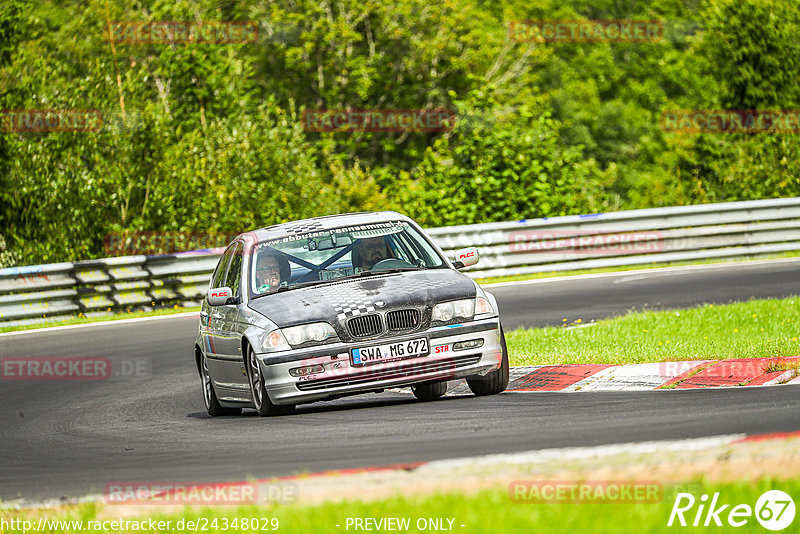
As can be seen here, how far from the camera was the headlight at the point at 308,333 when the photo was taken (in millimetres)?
8992

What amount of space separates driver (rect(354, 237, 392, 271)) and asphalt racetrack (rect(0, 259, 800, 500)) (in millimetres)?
1158

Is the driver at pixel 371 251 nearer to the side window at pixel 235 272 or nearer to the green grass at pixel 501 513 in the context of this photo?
the side window at pixel 235 272

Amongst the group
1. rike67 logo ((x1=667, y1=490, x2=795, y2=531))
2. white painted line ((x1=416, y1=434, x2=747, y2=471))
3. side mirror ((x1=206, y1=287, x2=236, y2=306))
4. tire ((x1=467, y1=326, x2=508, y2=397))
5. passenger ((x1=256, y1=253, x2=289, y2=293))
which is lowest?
tire ((x1=467, y1=326, x2=508, y2=397))

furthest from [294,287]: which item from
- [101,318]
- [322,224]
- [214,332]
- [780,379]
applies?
[101,318]

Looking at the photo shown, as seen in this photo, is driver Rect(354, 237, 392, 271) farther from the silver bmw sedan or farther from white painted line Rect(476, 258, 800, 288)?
white painted line Rect(476, 258, 800, 288)

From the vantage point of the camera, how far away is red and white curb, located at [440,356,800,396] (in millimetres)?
9375

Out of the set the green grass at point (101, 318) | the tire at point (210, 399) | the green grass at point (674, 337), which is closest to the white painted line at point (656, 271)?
the green grass at point (101, 318)

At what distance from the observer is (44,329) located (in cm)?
1847

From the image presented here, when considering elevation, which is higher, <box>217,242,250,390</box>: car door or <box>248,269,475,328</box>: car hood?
<box>248,269,475,328</box>: car hood

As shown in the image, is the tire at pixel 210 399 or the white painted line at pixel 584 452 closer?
the white painted line at pixel 584 452

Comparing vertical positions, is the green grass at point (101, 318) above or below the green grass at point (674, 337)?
below

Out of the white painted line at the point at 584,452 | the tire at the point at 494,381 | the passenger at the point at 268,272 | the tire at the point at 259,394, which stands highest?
the passenger at the point at 268,272

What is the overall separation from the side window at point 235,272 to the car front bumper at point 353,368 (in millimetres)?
1460

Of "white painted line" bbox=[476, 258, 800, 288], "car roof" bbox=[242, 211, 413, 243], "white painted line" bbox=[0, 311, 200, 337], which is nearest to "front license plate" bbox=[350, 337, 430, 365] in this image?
"car roof" bbox=[242, 211, 413, 243]
